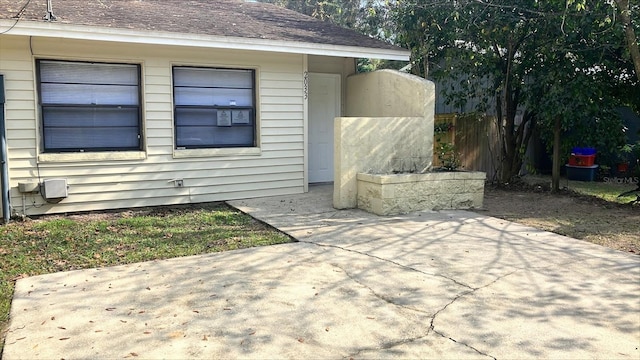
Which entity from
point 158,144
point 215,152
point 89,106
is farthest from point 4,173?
point 215,152

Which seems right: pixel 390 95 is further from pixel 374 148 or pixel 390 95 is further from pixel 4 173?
pixel 4 173

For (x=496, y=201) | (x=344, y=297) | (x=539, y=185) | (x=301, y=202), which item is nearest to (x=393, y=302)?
(x=344, y=297)

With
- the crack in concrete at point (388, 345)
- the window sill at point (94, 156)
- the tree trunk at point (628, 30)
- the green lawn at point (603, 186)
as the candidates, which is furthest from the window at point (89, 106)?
the green lawn at point (603, 186)

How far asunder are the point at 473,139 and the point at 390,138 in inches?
197

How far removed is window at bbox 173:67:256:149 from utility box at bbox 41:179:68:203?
1875 millimetres

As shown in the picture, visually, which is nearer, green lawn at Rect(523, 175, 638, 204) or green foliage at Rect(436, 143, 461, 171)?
green foliage at Rect(436, 143, 461, 171)

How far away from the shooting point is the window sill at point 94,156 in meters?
7.56

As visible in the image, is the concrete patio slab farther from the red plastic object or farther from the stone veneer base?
the red plastic object

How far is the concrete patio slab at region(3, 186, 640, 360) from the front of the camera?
3.46 meters

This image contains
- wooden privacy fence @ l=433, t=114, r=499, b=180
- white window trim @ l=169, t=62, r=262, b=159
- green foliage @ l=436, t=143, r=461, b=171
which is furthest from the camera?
wooden privacy fence @ l=433, t=114, r=499, b=180

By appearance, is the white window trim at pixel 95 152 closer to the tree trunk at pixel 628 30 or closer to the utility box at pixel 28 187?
the utility box at pixel 28 187

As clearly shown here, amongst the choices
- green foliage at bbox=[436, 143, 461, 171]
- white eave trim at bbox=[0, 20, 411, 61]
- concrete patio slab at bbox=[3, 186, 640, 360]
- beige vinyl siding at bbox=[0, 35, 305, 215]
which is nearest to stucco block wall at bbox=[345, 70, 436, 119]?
white eave trim at bbox=[0, 20, 411, 61]

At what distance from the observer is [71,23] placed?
23.3ft

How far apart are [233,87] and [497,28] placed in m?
5.15
